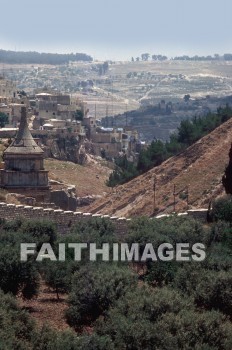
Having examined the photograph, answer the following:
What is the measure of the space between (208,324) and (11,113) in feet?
229

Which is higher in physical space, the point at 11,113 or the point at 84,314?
the point at 84,314

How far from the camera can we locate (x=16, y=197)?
38406 mm

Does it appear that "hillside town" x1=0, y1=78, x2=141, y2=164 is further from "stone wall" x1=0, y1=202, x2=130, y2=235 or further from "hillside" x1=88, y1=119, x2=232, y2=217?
"stone wall" x1=0, y1=202, x2=130, y2=235

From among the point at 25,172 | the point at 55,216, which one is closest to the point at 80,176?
the point at 25,172

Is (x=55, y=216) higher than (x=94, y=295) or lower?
lower

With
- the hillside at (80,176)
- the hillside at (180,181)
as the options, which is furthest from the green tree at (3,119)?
the hillside at (180,181)

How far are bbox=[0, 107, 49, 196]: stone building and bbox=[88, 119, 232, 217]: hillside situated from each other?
6049mm

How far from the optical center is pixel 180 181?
52406mm

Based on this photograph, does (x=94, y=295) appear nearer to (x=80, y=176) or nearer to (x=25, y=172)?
(x=25, y=172)

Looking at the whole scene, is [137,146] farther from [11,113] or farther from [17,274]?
[17,274]

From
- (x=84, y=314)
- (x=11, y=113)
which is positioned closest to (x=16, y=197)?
(x=84, y=314)

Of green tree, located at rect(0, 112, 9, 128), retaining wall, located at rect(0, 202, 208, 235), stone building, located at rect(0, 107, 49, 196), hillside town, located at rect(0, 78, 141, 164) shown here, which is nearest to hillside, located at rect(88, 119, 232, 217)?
stone building, located at rect(0, 107, 49, 196)

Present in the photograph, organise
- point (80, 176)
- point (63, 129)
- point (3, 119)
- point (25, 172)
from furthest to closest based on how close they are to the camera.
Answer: point (63, 129) < point (3, 119) < point (80, 176) < point (25, 172)

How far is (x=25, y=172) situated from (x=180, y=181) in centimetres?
1211
